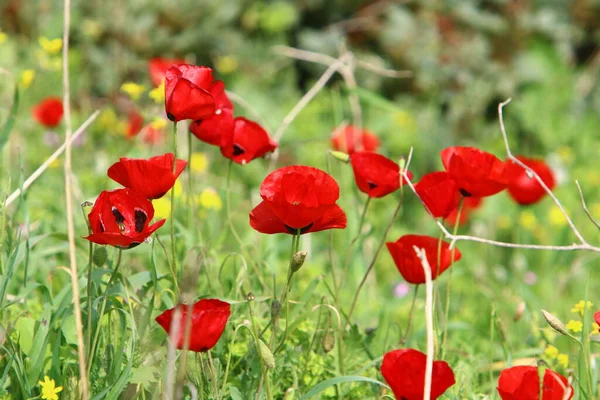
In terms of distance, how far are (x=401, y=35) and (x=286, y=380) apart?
2.51 m

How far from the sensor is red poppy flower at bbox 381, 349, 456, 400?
48.2 inches

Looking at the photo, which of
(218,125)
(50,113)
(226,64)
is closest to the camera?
(218,125)

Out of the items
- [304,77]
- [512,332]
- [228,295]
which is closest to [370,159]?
[228,295]

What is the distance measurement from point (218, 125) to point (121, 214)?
303mm

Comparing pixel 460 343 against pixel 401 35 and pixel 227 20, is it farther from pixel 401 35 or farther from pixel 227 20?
pixel 227 20

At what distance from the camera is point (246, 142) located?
1586 mm

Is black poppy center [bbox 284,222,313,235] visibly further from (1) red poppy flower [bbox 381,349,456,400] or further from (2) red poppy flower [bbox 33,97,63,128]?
(2) red poppy flower [bbox 33,97,63,128]

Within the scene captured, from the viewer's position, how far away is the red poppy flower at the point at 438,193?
1.40 meters

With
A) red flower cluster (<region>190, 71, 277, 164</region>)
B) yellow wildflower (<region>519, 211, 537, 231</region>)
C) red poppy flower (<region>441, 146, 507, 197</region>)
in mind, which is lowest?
yellow wildflower (<region>519, 211, 537, 231</region>)

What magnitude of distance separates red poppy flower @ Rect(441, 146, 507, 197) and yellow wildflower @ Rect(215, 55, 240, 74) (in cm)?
252

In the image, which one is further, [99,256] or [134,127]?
[134,127]

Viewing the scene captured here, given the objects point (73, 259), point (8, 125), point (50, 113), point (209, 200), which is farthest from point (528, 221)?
point (73, 259)

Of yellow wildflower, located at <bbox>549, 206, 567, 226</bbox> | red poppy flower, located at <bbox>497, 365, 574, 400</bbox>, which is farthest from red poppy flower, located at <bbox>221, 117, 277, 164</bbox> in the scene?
yellow wildflower, located at <bbox>549, 206, 567, 226</bbox>

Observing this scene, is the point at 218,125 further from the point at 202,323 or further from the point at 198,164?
the point at 198,164
